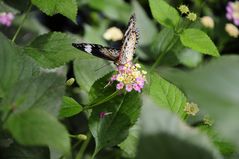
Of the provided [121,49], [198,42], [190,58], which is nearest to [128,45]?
[121,49]

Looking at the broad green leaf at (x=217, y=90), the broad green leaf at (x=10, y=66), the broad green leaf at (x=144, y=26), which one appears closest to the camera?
the broad green leaf at (x=217, y=90)

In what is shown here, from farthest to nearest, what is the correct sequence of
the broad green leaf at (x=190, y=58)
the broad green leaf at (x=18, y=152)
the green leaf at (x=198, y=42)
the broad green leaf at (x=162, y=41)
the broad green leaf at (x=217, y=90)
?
1. the broad green leaf at (x=190, y=58)
2. the broad green leaf at (x=162, y=41)
3. the green leaf at (x=198, y=42)
4. the broad green leaf at (x=18, y=152)
5. the broad green leaf at (x=217, y=90)

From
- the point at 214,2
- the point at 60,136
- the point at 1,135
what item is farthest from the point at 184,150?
the point at 214,2

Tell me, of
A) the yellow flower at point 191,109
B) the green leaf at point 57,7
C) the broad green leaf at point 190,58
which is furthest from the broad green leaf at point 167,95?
the broad green leaf at point 190,58

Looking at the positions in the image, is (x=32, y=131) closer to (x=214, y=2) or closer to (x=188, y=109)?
(x=188, y=109)

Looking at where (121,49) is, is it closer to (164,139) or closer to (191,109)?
(191,109)

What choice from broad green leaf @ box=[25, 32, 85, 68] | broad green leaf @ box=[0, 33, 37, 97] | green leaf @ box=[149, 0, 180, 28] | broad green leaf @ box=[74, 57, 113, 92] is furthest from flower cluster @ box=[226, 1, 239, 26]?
broad green leaf @ box=[0, 33, 37, 97]

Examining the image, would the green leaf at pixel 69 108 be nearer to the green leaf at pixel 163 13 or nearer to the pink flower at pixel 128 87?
the pink flower at pixel 128 87
